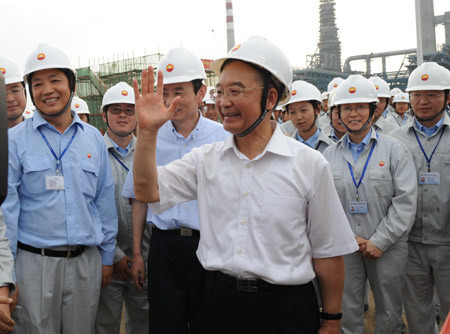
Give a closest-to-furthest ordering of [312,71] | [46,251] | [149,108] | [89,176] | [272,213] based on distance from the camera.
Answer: [149,108], [272,213], [46,251], [89,176], [312,71]

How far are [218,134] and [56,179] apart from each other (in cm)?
126

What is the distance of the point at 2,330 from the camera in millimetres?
2697

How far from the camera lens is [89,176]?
3.43 metres

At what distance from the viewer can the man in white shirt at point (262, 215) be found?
90.3 inches

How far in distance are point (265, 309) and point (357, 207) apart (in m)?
2.02

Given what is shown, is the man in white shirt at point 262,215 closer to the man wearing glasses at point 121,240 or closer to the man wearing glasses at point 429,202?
the man wearing glasses at point 121,240

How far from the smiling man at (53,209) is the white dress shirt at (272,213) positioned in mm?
1085

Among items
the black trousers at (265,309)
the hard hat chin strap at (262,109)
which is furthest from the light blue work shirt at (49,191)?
the hard hat chin strap at (262,109)

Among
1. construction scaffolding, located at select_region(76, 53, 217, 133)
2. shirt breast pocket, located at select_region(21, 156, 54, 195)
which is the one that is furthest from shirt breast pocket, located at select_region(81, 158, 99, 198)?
construction scaffolding, located at select_region(76, 53, 217, 133)

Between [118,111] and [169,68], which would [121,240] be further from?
[169,68]

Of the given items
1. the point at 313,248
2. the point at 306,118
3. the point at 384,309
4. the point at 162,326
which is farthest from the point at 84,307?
the point at 306,118

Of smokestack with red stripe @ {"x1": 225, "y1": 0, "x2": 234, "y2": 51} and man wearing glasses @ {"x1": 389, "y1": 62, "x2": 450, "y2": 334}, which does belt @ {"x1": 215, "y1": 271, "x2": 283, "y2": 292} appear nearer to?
man wearing glasses @ {"x1": 389, "y1": 62, "x2": 450, "y2": 334}

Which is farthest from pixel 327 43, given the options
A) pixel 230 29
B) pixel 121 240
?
pixel 121 240

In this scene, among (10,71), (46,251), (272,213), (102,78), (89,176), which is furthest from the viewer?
(102,78)
